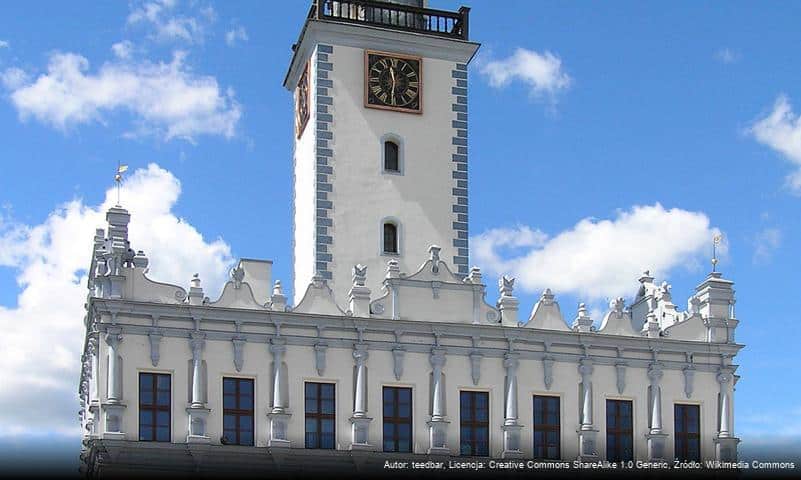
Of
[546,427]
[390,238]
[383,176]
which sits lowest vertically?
[546,427]

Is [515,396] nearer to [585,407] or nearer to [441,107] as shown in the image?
[585,407]

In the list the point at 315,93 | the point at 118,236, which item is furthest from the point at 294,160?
the point at 118,236

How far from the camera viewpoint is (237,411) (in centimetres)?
4100

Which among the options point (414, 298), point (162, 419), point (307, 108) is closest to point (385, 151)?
point (307, 108)

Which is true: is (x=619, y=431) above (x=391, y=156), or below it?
below

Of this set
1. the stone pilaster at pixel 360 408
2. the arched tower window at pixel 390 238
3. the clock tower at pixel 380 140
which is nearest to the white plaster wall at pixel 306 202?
the clock tower at pixel 380 140

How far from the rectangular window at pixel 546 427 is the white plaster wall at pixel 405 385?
0.20m

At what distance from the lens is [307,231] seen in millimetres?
46656

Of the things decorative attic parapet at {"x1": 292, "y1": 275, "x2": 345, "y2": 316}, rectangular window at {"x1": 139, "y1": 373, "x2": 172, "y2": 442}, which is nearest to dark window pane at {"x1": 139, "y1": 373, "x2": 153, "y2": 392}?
rectangular window at {"x1": 139, "y1": 373, "x2": 172, "y2": 442}

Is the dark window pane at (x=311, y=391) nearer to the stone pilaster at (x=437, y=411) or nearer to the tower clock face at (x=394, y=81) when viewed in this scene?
the stone pilaster at (x=437, y=411)

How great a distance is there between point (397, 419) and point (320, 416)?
2.40 metres

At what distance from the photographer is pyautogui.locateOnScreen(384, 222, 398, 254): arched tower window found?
152 ft

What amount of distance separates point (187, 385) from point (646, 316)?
1672 cm

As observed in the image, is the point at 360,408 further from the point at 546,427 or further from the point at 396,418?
the point at 546,427
